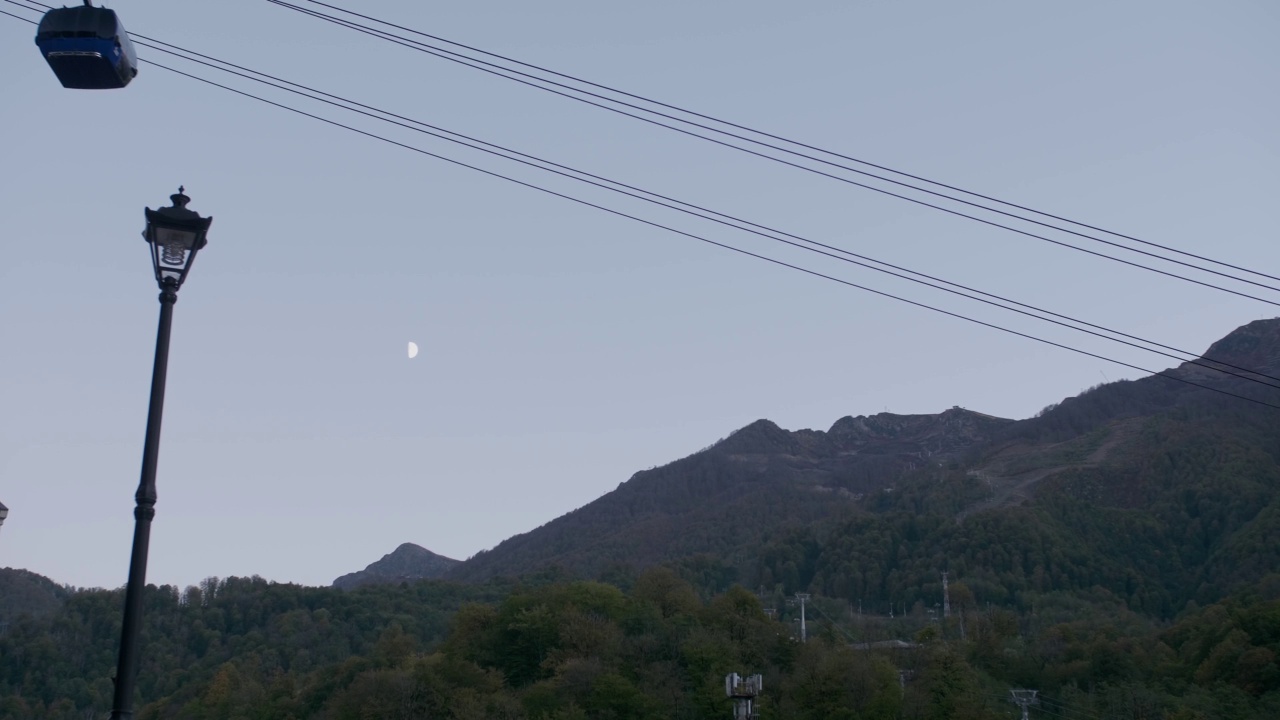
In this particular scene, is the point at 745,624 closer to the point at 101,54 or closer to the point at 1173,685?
the point at 1173,685

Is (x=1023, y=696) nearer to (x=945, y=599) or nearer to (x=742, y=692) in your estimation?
(x=742, y=692)

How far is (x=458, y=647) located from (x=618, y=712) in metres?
16.7

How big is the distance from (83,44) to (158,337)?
260 cm

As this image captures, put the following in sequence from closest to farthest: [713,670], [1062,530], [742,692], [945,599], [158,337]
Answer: [158,337] < [742,692] < [713,670] < [945,599] < [1062,530]

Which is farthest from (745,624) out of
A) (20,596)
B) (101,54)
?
(20,596)

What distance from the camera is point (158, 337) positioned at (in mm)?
10234

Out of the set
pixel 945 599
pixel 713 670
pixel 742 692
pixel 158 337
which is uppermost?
pixel 945 599

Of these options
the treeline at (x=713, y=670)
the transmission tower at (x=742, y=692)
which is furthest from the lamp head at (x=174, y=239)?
the treeline at (x=713, y=670)

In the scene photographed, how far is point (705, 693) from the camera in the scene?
63750 mm

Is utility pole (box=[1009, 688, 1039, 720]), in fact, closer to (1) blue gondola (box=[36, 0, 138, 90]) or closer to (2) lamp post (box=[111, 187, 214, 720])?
(2) lamp post (box=[111, 187, 214, 720])

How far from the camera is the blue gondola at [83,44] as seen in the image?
10523 millimetres

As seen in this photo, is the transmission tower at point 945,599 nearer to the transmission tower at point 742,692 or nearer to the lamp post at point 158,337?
the transmission tower at point 742,692

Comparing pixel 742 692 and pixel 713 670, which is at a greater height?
pixel 713 670

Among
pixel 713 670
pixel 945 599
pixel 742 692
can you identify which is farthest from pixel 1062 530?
pixel 742 692
